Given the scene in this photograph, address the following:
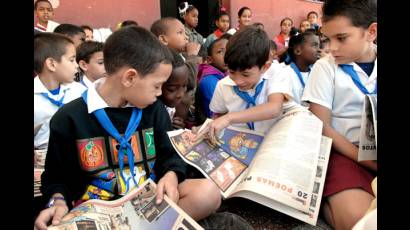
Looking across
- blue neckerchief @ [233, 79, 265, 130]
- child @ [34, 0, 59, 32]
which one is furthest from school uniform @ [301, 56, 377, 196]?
child @ [34, 0, 59, 32]

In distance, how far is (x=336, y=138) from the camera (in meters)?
1.34

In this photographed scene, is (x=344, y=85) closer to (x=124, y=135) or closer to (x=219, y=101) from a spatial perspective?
(x=219, y=101)

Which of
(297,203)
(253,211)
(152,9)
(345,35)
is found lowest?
(253,211)

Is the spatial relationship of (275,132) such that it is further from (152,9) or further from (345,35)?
(152,9)

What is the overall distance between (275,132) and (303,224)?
35cm

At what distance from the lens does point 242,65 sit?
1449 millimetres

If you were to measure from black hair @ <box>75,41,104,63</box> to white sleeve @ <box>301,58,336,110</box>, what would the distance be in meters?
1.42

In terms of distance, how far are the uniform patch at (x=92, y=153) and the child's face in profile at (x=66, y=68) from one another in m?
0.86

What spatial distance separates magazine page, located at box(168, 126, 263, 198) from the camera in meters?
1.23

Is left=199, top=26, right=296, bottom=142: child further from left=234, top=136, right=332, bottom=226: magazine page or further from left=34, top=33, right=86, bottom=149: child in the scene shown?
left=34, top=33, right=86, bottom=149: child

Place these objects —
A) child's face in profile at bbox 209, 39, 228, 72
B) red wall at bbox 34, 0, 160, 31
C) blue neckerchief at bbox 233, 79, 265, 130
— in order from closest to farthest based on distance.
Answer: blue neckerchief at bbox 233, 79, 265, 130
child's face in profile at bbox 209, 39, 228, 72
red wall at bbox 34, 0, 160, 31

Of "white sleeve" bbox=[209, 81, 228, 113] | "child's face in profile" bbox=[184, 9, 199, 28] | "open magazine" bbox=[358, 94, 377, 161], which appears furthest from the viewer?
"child's face in profile" bbox=[184, 9, 199, 28]
